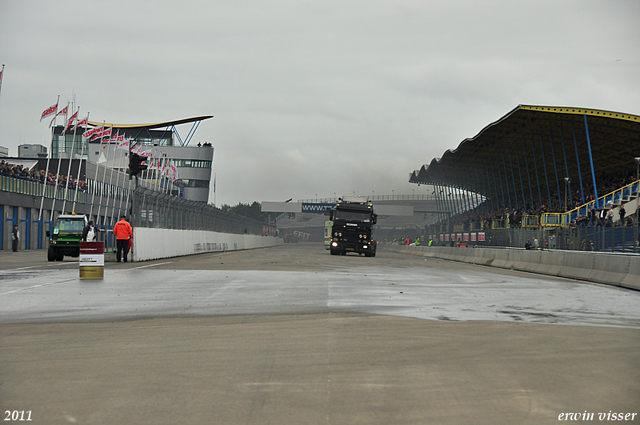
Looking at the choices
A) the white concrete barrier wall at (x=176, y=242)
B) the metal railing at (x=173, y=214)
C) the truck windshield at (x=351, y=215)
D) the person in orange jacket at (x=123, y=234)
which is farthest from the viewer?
the truck windshield at (x=351, y=215)

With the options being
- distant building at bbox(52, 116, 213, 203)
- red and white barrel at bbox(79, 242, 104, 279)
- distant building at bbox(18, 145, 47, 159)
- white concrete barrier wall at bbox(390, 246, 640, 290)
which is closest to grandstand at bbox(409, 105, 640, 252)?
white concrete barrier wall at bbox(390, 246, 640, 290)

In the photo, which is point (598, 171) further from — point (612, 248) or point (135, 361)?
point (135, 361)

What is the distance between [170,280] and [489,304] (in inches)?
322

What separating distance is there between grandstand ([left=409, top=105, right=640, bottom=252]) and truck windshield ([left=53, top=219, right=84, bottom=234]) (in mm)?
19772

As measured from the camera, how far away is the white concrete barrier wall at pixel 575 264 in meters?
19.0

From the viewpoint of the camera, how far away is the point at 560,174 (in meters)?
70.4

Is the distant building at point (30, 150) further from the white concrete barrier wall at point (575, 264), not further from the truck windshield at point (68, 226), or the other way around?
the white concrete barrier wall at point (575, 264)

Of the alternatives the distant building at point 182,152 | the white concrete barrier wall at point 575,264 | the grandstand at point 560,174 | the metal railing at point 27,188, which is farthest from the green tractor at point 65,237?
the distant building at point 182,152

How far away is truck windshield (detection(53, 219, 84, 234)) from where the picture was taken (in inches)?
1166

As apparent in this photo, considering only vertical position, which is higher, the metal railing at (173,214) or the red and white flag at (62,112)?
the red and white flag at (62,112)

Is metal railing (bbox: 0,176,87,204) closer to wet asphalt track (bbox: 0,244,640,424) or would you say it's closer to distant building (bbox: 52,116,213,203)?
wet asphalt track (bbox: 0,244,640,424)

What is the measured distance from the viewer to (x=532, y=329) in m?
9.14

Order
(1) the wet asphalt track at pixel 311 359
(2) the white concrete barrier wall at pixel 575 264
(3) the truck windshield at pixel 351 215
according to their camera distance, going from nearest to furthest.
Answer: (1) the wet asphalt track at pixel 311 359
(2) the white concrete barrier wall at pixel 575 264
(3) the truck windshield at pixel 351 215

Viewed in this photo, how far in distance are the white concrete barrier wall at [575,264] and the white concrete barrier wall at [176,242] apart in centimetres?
1552
